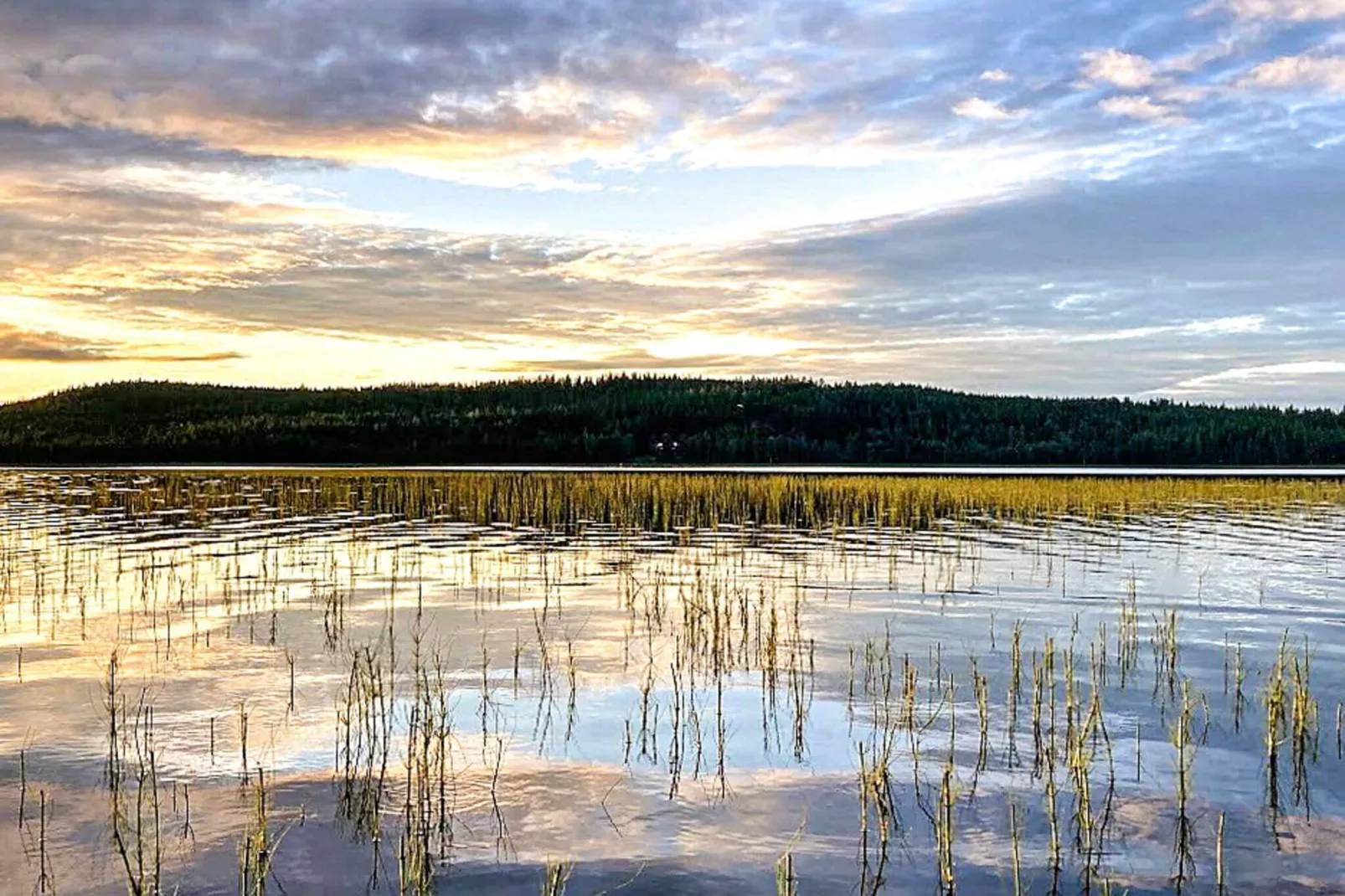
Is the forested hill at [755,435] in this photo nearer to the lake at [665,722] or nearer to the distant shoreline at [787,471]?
the distant shoreline at [787,471]

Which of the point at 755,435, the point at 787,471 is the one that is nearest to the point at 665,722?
the point at 787,471

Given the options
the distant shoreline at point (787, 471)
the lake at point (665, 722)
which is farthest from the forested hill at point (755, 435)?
the lake at point (665, 722)

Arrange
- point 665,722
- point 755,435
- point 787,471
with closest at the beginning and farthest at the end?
point 665,722 → point 787,471 → point 755,435

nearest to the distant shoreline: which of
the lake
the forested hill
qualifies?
the forested hill

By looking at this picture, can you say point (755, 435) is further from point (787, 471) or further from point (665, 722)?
point (665, 722)

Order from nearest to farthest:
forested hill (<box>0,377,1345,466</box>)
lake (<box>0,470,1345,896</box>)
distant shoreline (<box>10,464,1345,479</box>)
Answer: lake (<box>0,470,1345,896</box>) → distant shoreline (<box>10,464,1345,479</box>) → forested hill (<box>0,377,1345,466</box>)

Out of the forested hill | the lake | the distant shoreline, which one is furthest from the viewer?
the forested hill

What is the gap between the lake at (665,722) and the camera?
33.2ft

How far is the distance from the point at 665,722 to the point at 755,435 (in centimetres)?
15458

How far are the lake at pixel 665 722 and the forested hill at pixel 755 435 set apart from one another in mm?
127476

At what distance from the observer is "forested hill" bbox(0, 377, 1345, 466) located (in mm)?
157125

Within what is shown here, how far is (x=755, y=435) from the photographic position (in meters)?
169

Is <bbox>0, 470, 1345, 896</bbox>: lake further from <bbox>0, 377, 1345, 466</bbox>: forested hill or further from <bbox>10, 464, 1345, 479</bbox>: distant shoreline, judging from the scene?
<bbox>0, 377, 1345, 466</bbox>: forested hill

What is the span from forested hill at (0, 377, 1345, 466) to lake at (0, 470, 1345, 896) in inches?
5019
